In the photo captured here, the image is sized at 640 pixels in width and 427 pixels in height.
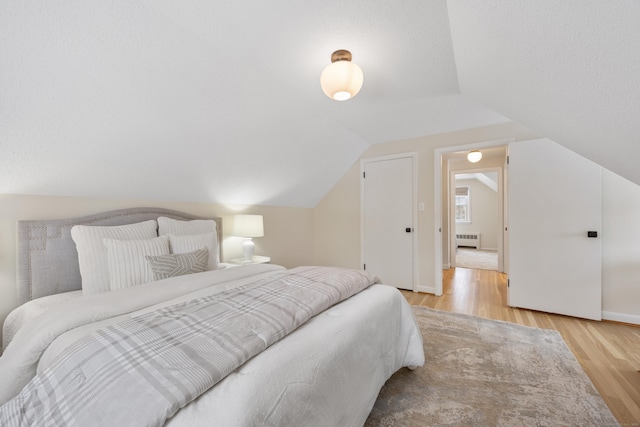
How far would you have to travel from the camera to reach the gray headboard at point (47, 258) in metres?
1.81

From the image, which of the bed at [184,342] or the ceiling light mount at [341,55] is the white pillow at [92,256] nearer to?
the bed at [184,342]

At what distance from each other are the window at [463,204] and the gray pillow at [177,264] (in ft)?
26.6

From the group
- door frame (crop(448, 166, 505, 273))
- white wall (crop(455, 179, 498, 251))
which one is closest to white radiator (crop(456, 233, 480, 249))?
white wall (crop(455, 179, 498, 251))

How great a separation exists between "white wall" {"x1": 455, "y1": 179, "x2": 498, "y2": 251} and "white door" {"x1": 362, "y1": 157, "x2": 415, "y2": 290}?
17.6 ft

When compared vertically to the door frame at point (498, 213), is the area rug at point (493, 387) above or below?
below

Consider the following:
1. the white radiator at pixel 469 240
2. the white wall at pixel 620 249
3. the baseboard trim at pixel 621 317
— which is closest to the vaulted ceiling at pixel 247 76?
the white wall at pixel 620 249

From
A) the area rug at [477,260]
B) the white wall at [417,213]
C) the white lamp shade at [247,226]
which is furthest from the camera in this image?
the area rug at [477,260]

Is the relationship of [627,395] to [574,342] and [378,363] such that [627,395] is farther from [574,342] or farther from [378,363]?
[378,363]

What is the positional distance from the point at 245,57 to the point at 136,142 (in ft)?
3.47

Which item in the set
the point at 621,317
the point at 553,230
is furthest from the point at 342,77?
the point at 621,317

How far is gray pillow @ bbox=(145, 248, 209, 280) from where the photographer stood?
1.94 metres

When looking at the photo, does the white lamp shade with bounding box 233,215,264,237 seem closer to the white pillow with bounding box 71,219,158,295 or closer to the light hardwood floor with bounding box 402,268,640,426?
the white pillow with bounding box 71,219,158,295

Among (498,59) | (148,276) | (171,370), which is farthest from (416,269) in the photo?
(171,370)

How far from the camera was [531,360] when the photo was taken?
1962 millimetres
